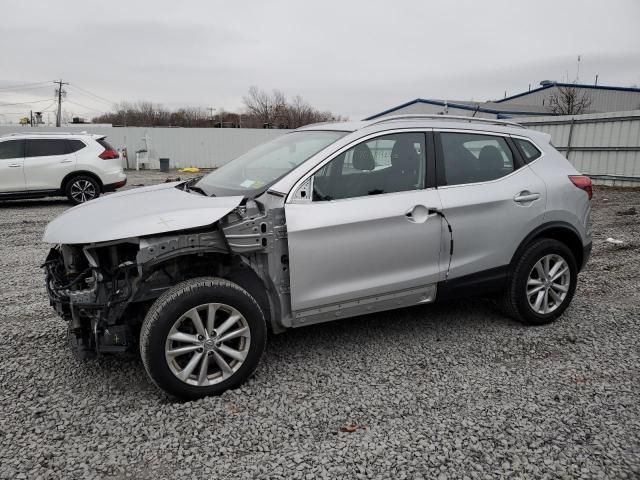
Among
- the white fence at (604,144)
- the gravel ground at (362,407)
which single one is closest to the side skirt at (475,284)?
the gravel ground at (362,407)

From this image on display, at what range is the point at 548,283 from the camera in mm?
4297

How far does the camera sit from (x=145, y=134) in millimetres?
27594

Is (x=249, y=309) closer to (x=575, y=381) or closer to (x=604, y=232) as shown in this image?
(x=575, y=381)

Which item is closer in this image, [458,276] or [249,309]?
[249,309]

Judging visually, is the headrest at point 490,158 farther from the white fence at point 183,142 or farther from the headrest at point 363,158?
the white fence at point 183,142

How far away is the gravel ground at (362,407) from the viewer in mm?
2557

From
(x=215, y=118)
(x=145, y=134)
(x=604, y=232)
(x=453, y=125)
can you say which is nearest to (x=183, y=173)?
(x=145, y=134)

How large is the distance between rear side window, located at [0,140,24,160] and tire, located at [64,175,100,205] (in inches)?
47.8

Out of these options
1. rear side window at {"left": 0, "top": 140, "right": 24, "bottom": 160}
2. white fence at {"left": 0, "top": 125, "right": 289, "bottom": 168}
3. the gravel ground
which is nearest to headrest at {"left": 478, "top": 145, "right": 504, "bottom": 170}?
the gravel ground

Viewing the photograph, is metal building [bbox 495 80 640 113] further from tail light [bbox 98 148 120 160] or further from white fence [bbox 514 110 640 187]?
tail light [bbox 98 148 120 160]

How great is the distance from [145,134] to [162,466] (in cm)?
2748

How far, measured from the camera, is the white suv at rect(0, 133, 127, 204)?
11375 millimetres

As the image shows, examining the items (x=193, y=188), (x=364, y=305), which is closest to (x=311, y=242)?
(x=364, y=305)

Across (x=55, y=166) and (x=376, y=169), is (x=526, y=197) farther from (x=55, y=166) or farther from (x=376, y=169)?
(x=55, y=166)
